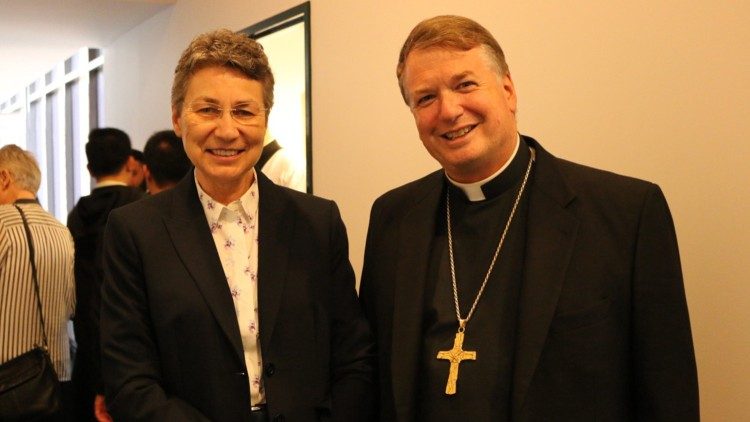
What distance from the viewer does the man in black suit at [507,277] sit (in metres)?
1.77

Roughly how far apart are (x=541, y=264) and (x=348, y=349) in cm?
54

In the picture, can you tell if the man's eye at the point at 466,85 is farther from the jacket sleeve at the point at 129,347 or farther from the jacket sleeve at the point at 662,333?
the jacket sleeve at the point at 129,347

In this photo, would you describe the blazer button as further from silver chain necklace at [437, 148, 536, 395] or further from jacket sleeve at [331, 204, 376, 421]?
silver chain necklace at [437, 148, 536, 395]

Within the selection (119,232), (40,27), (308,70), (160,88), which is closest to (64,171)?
(40,27)

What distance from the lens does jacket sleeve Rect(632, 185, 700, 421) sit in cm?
175

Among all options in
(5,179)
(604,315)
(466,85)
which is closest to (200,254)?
(466,85)

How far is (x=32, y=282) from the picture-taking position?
3744mm

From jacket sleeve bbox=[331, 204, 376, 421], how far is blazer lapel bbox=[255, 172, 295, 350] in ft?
0.43

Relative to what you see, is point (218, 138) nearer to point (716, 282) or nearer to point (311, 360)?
point (311, 360)

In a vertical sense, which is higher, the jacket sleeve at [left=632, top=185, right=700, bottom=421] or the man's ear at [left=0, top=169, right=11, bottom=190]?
the man's ear at [left=0, top=169, right=11, bottom=190]

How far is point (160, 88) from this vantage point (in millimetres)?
6551

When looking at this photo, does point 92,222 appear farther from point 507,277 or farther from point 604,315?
point 604,315

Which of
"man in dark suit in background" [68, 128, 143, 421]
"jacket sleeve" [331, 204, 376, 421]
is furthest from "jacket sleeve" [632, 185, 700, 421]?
"man in dark suit in background" [68, 128, 143, 421]

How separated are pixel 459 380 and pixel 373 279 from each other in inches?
15.9
